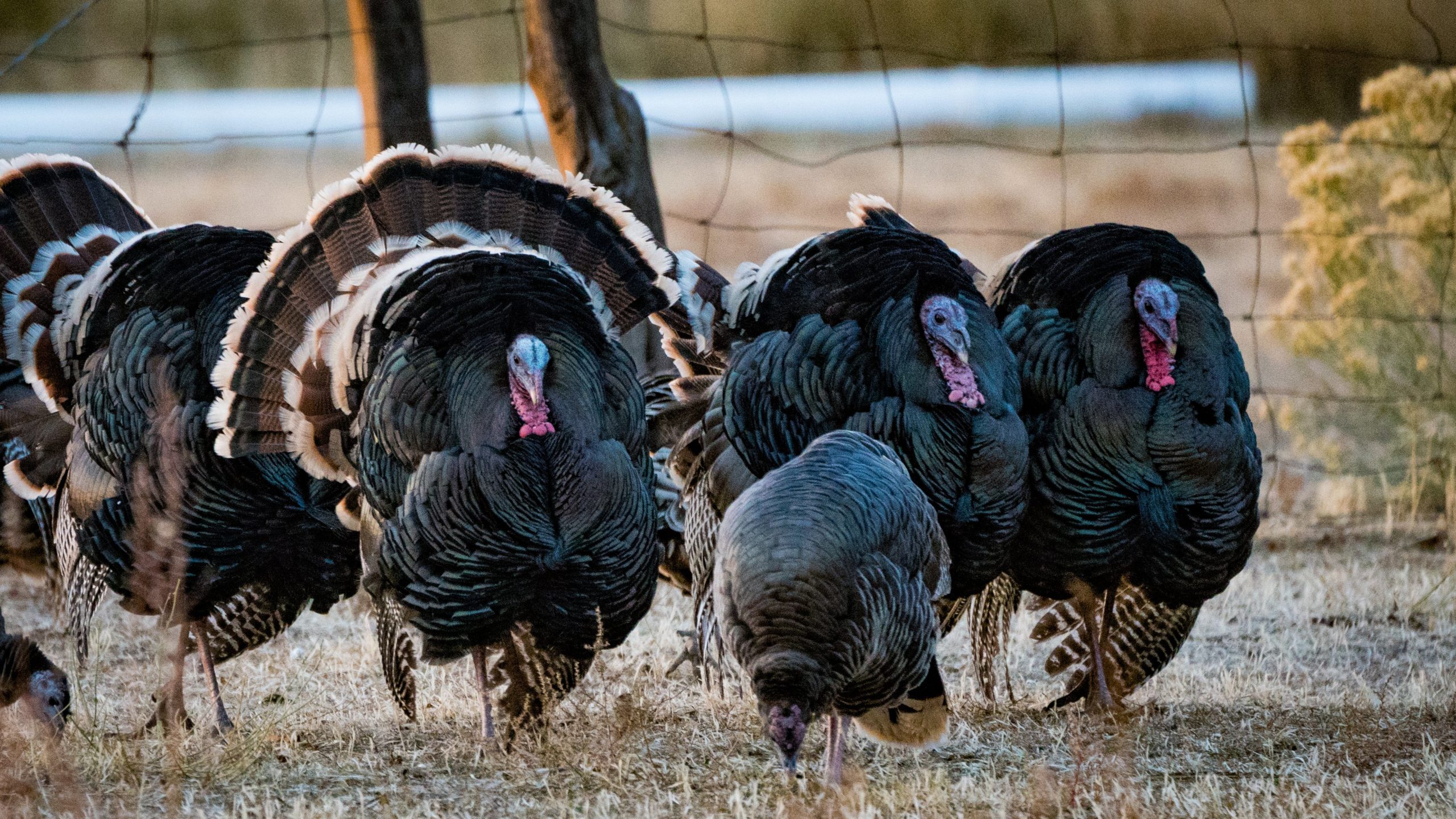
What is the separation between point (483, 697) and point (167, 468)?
105 cm

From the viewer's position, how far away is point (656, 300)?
13.9 feet

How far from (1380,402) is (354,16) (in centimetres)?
489

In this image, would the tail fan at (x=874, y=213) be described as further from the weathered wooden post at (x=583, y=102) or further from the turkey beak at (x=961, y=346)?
the weathered wooden post at (x=583, y=102)

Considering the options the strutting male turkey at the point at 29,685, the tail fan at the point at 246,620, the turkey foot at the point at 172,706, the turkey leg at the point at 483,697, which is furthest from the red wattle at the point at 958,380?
the strutting male turkey at the point at 29,685

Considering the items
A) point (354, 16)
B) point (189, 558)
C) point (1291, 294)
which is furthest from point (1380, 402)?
point (189, 558)

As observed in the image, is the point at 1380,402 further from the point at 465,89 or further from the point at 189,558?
the point at 465,89

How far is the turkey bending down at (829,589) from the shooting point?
10.6 feet

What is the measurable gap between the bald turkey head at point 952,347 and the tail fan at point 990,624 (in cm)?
79

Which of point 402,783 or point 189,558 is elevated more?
point 189,558

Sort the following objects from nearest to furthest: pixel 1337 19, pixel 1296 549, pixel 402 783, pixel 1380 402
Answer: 1. pixel 402 783
2. pixel 1296 549
3. pixel 1380 402
4. pixel 1337 19

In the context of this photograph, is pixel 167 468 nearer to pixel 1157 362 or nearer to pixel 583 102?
pixel 583 102

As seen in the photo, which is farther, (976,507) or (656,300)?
(656,300)

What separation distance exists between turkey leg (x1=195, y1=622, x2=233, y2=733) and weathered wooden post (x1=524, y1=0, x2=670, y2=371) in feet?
8.14

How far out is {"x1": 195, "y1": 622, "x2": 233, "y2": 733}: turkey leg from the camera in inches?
168
